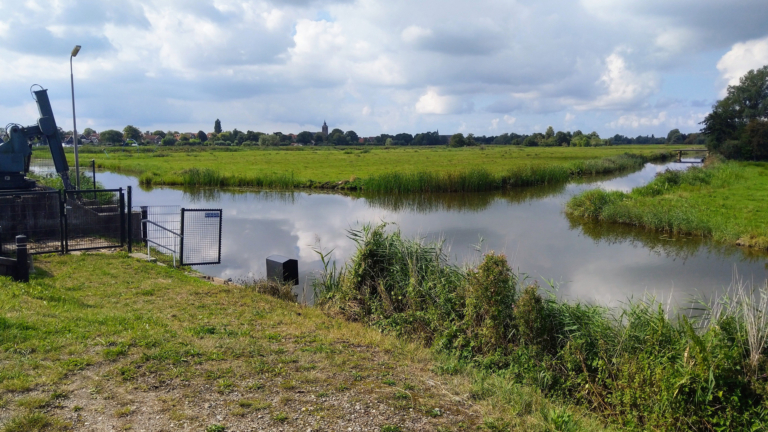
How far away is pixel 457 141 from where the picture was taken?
383ft

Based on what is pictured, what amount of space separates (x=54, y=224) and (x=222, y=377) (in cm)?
1047

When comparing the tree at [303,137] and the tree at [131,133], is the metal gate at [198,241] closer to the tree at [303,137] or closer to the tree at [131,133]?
the tree at [131,133]

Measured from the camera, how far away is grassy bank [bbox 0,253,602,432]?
409 cm

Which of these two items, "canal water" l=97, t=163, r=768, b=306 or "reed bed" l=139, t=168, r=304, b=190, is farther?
"reed bed" l=139, t=168, r=304, b=190

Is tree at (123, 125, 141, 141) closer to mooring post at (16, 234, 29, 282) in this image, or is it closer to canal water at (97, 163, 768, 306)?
canal water at (97, 163, 768, 306)

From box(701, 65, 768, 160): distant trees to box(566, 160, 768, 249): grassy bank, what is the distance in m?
18.6

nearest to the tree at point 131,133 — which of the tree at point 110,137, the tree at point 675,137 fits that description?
the tree at point 110,137

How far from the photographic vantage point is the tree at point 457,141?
116125mm

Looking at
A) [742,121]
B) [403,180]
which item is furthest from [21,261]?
[742,121]

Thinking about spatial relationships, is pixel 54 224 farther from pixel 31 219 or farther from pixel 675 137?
pixel 675 137

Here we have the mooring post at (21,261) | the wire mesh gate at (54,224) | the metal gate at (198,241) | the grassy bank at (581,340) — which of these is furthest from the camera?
the metal gate at (198,241)

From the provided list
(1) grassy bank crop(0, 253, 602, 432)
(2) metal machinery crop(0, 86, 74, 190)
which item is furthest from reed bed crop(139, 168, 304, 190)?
(1) grassy bank crop(0, 253, 602, 432)

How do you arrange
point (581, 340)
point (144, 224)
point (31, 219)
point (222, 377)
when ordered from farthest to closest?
point (144, 224), point (31, 219), point (581, 340), point (222, 377)

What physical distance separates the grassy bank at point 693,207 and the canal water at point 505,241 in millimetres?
738
